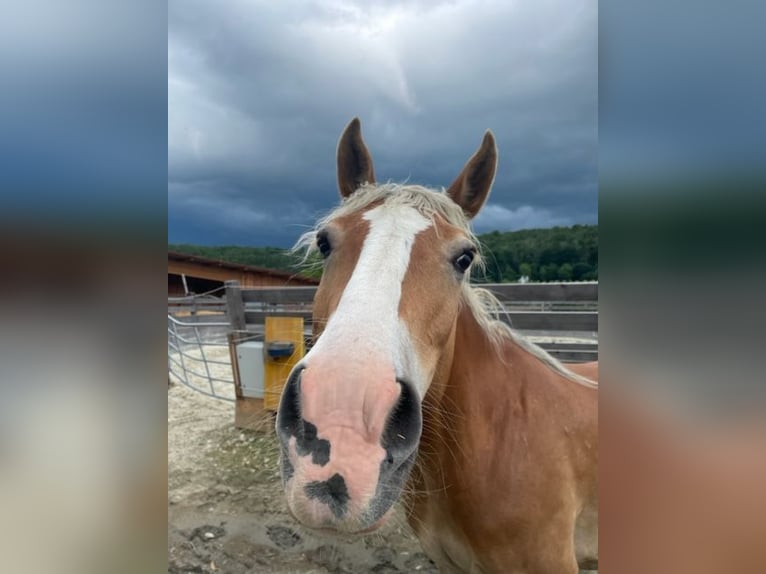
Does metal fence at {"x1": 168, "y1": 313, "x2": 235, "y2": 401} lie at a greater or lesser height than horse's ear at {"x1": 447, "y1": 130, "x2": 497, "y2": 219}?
lesser

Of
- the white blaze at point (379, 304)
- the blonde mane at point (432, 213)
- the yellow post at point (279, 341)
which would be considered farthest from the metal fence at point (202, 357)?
the white blaze at point (379, 304)

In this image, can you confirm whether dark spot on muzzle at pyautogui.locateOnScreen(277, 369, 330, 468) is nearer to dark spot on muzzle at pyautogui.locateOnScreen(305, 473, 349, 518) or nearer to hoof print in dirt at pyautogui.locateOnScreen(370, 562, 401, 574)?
dark spot on muzzle at pyautogui.locateOnScreen(305, 473, 349, 518)

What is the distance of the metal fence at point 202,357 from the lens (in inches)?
253

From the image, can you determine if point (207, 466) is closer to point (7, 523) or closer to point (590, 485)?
point (590, 485)

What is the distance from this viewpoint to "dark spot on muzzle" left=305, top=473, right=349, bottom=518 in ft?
3.31

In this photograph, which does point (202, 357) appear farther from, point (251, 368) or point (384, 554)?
point (384, 554)

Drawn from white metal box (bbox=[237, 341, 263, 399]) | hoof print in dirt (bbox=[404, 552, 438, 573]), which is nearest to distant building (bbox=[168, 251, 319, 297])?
white metal box (bbox=[237, 341, 263, 399])

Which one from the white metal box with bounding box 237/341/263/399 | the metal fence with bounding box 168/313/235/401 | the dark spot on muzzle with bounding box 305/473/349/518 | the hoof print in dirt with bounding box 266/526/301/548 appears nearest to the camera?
the dark spot on muzzle with bounding box 305/473/349/518

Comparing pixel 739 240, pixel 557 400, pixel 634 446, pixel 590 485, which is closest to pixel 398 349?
pixel 634 446

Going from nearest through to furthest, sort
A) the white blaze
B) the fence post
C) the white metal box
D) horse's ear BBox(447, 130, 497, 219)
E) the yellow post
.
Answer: the white blaze
horse's ear BBox(447, 130, 497, 219)
the yellow post
the white metal box
the fence post

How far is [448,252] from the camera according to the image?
1.64 meters

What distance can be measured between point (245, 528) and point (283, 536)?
351 mm

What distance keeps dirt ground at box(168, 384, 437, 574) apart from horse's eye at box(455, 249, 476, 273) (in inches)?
54.1

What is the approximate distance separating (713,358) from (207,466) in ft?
17.0
